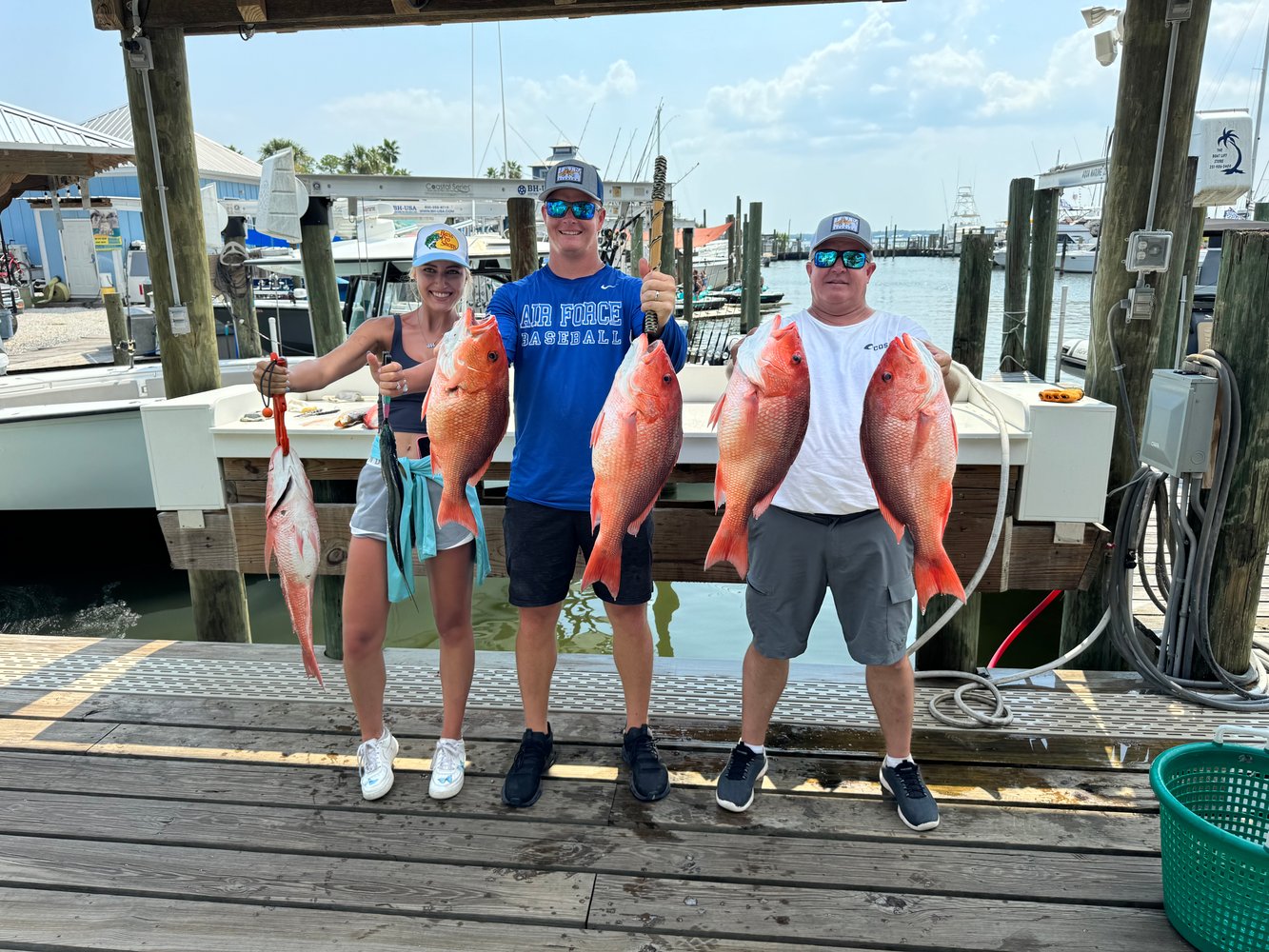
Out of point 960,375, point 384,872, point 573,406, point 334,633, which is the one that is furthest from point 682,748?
point 334,633

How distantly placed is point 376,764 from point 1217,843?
2366mm

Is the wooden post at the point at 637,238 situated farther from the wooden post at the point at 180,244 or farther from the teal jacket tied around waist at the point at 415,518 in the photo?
the teal jacket tied around waist at the point at 415,518

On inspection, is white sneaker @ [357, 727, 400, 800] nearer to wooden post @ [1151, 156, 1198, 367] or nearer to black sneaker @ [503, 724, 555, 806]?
black sneaker @ [503, 724, 555, 806]

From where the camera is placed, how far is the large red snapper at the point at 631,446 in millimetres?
2223

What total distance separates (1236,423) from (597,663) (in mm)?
2736

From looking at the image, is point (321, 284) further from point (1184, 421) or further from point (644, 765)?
point (1184, 421)

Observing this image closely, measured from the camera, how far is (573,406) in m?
2.61

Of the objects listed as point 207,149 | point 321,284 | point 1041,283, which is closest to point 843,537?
point 321,284

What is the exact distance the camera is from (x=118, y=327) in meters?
12.1

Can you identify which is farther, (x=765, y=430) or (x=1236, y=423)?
(x=1236, y=423)

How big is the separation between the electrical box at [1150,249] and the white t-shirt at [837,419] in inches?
63.7

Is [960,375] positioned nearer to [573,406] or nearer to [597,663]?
[573,406]

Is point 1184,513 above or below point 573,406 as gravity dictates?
below

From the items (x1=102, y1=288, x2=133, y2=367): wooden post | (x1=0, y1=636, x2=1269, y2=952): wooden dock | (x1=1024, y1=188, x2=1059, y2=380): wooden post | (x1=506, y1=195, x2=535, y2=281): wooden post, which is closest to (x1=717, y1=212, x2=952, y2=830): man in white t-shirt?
(x1=0, y1=636, x2=1269, y2=952): wooden dock
